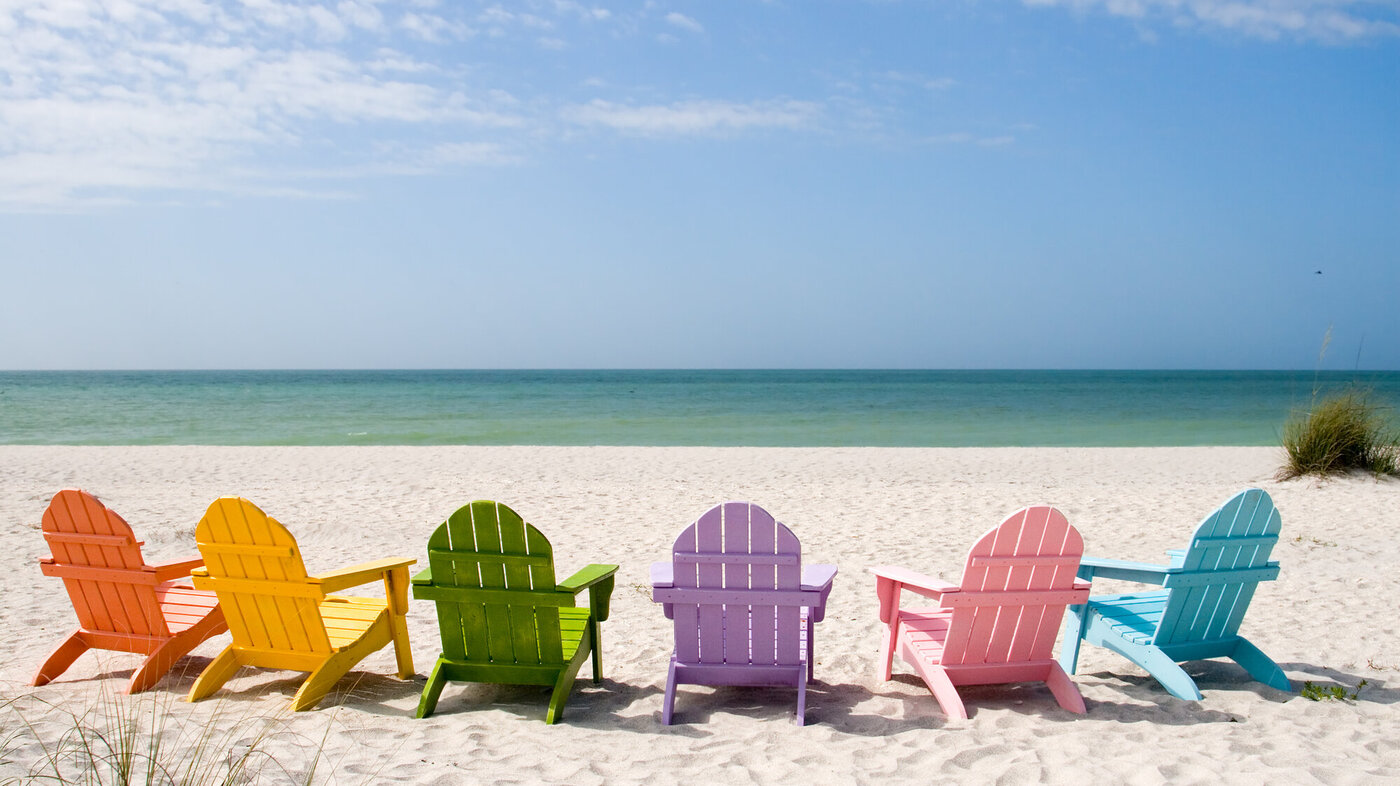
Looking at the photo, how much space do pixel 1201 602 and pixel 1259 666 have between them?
0.45 metres

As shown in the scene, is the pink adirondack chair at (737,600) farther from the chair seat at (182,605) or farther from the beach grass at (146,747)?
the chair seat at (182,605)

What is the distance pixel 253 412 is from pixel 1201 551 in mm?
33870

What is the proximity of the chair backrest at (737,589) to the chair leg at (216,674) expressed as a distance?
78.4 inches

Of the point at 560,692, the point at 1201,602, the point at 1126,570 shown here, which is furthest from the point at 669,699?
the point at 1201,602

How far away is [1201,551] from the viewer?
3.68 meters

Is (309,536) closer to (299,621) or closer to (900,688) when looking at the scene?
(299,621)

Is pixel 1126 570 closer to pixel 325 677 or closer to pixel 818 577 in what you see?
pixel 818 577

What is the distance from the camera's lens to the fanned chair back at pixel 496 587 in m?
3.38

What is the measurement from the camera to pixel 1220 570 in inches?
148

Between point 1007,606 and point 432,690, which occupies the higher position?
point 1007,606

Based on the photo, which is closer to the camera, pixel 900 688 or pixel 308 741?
pixel 308 741

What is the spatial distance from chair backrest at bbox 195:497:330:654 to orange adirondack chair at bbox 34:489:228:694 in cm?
43

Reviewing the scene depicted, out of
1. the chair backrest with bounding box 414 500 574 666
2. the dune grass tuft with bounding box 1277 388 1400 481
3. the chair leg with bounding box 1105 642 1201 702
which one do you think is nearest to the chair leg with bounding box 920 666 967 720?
the chair leg with bounding box 1105 642 1201 702

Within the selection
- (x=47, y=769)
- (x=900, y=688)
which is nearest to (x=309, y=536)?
(x=47, y=769)
